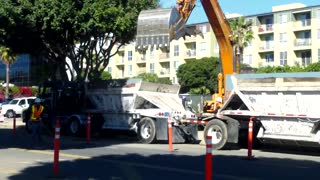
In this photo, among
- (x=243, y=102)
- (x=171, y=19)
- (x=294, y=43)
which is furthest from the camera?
(x=294, y=43)

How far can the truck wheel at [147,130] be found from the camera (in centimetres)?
2119

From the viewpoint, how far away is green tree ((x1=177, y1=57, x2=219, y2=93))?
84875mm

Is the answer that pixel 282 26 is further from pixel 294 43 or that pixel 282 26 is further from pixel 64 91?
pixel 64 91

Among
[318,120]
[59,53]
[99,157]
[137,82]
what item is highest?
[59,53]

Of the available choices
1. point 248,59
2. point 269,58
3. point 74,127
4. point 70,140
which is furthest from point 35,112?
point 248,59

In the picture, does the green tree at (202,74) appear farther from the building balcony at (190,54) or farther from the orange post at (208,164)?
the orange post at (208,164)

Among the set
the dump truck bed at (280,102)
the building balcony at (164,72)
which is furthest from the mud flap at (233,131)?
the building balcony at (164,72)

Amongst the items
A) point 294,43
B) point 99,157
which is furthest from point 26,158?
point 294,43

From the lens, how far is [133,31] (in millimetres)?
28547

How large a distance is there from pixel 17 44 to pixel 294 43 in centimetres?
5955

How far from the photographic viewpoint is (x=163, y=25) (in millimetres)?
19922

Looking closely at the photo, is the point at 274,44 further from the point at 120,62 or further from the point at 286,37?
the point at 120,62

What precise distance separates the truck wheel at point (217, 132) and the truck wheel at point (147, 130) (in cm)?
275

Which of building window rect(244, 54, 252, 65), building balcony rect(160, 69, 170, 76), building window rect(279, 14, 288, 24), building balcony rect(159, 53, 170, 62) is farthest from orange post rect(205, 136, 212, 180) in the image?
building balcony rect(160, 69, 170, 76)
